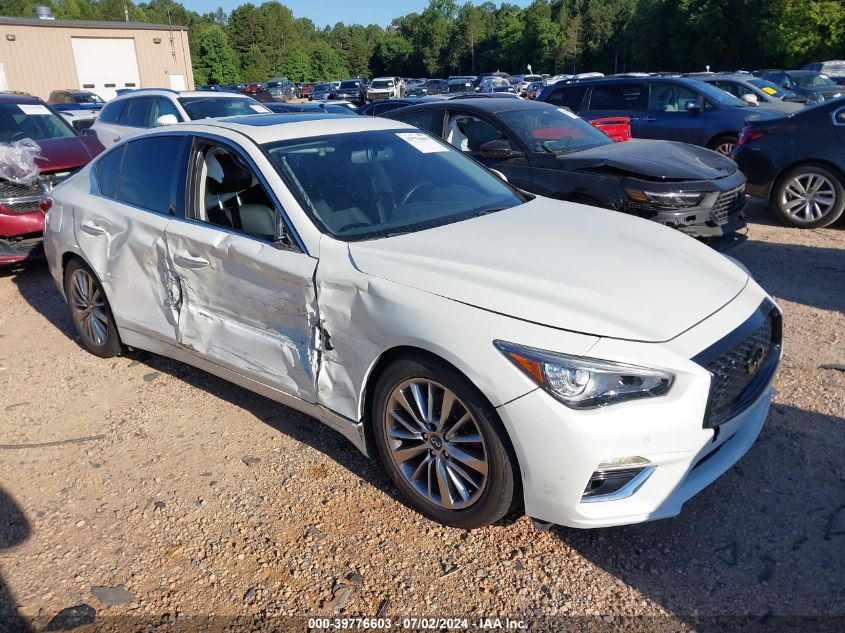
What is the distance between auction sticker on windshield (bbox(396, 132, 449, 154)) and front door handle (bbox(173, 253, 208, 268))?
1392 mm

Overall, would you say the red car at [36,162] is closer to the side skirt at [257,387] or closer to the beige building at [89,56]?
the side skirt at [257,387]

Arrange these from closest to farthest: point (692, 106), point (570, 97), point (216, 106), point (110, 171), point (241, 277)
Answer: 1. point (241, 277)
2. point (110, 171)
3. point (692, 106)
4. point (216, 106)
5. point (570, 97)

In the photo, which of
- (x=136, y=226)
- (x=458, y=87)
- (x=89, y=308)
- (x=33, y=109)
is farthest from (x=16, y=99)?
(x=458, y=87)

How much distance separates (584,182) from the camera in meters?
6.19

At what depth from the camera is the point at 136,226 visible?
13.9ft

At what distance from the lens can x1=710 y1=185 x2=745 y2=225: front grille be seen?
6.00 meters

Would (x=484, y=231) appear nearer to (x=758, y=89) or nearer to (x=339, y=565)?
(x=339, y=565)

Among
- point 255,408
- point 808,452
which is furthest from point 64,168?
point 808,452

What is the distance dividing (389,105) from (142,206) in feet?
18.3

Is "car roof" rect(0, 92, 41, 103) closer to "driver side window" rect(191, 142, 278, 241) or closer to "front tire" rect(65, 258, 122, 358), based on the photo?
"front tire" rect(65, 258, 122, 358)

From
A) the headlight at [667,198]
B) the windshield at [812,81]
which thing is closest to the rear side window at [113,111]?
the headlight at [667,198]

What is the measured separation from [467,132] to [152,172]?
3.61 meters

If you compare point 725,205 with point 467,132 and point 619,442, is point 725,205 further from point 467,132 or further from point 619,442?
point 619,442

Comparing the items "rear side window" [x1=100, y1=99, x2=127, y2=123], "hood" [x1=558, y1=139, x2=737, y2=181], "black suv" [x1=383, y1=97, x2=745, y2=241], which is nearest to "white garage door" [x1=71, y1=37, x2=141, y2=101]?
"rear side window" [x1=100, y1=99, x2=127, y2=123]
